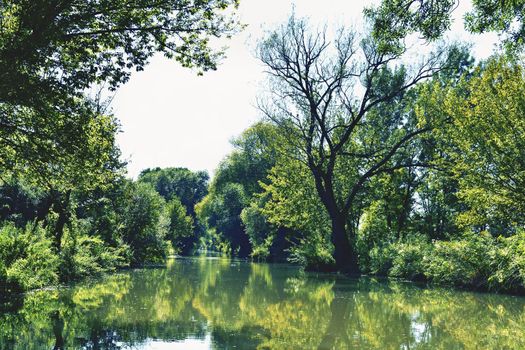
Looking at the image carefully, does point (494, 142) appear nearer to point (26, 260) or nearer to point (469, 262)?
point (469, 262)

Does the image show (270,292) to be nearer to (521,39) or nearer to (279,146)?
(521,39)

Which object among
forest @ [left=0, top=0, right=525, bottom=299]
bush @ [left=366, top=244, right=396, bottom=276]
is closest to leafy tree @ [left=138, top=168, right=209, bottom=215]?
forest @ [left=0, top=0, right=525, bottom=299]

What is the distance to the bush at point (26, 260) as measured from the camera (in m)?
14.4

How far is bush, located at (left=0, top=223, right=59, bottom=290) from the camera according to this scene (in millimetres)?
14417

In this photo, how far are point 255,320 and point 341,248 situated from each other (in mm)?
19304

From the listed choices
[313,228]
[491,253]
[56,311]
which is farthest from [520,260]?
[313,228]

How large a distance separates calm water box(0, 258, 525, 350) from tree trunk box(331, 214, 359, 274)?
12.0m

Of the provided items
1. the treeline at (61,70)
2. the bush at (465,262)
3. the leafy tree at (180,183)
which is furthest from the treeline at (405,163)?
the leafy tree at (180,183)

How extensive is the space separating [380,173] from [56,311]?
23.9 m

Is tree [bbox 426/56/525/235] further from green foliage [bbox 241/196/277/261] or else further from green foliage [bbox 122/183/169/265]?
green foliage [bbox 241/196/277/261]

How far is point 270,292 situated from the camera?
17.8m

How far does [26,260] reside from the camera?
1505 centimetres

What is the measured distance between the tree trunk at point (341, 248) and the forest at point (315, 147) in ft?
0.28

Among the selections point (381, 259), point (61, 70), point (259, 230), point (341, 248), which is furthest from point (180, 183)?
point (61, 70)
